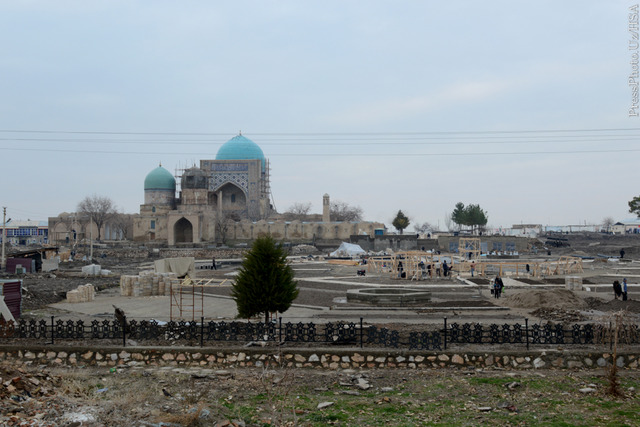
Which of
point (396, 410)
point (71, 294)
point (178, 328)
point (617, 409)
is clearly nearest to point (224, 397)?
point (396, 410)

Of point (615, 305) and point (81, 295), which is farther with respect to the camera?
point (81, 295)

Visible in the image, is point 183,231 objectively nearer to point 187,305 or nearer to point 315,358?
point 187,305

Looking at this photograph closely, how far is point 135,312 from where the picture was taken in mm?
18562

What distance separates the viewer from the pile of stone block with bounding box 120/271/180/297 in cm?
2389

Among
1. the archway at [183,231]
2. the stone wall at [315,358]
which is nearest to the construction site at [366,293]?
the stone wall at [315,358]

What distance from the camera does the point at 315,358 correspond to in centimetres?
1067

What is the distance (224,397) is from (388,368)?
327cm

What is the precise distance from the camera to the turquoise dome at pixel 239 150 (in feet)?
258

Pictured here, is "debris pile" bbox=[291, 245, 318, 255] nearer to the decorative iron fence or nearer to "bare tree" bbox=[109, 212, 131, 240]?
"bare tree" bbox=[109, 212, 131, 240]

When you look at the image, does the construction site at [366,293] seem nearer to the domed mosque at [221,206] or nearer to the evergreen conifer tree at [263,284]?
the evergreen conifer tree at [263,284]

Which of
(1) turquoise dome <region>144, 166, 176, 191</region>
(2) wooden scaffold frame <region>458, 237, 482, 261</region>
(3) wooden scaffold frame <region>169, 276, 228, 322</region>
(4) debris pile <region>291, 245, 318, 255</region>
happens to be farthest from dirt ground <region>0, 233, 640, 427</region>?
(1) turquoise dome <region>144, 166, 176, 191</region>

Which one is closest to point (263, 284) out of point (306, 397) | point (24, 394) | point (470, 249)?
point (306, 397)

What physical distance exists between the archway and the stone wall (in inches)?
2254

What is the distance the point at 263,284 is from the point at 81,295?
1157 centimetres
